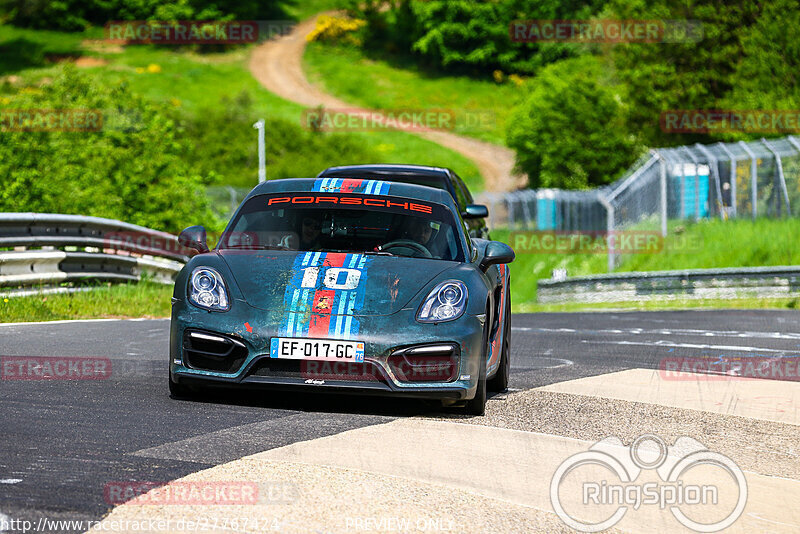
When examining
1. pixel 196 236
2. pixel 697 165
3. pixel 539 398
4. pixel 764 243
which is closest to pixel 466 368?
pixel 539 398

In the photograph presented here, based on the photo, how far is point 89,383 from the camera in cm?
763

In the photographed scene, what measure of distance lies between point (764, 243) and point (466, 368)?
22.2 metres

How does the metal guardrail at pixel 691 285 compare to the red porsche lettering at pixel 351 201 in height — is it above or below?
below

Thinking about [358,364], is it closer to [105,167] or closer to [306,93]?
[105,167]

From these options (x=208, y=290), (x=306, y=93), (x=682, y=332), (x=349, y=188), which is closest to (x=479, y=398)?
(x=208, y=290)

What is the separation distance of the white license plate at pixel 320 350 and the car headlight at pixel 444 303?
0.43 meters

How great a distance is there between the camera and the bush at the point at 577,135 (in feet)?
190

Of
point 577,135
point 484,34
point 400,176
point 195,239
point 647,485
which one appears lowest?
point 647,485

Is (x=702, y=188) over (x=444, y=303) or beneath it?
over

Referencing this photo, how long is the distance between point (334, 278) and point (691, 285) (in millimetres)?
18350

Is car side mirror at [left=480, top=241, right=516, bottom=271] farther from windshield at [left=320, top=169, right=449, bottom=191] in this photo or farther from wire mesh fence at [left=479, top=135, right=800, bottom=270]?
wire mesh fence at [left=479, top=135, right=800, bottom=270]

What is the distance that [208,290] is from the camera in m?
6.91

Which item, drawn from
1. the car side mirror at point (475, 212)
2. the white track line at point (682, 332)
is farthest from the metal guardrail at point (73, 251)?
the white track line at point (682, 332)

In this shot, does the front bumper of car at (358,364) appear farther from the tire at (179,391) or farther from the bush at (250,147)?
the bush at (250,147)
